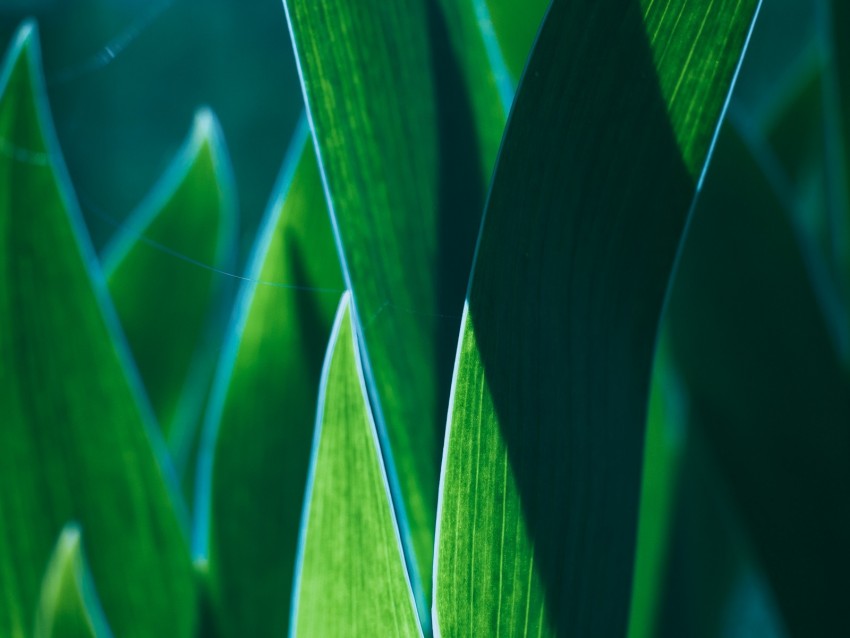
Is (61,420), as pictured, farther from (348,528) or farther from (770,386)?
(770,386)

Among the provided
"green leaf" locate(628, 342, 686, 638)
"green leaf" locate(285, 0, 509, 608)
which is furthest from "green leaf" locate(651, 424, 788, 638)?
"green leaf" locate(285, 0, 509, 608)

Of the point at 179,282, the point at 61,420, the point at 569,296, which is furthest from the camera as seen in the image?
the point at 179,282

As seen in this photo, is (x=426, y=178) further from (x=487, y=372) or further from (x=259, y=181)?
(x=259, y=181)

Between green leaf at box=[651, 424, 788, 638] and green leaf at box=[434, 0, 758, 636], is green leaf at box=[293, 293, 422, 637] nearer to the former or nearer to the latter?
green leaf at box=[434, 0, 758, 636]

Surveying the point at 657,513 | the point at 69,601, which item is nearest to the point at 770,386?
the point at 657,513

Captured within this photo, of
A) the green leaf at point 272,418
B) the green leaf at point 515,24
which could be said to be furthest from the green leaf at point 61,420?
the green leaf at point 515,24

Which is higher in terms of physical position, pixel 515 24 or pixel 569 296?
pixel 515 24
